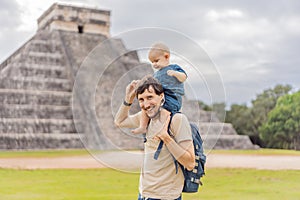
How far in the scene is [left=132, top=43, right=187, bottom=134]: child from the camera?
3279 millimetres

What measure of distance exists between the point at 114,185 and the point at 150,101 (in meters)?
7.40

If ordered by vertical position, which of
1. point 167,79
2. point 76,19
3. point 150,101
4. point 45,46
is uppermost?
point 76,19

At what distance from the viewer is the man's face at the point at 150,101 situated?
3.17 m

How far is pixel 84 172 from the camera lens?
41.3 feet

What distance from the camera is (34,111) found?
2245cm

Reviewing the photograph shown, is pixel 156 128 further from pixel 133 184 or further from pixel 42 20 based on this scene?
pixel 42 20

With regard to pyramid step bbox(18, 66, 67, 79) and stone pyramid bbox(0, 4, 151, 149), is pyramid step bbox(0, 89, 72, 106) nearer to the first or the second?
stone pyramid bbox(0, 4, 151, 149)

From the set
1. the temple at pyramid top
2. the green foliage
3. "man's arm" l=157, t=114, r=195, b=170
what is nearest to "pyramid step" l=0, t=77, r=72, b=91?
the temple at pyramid top

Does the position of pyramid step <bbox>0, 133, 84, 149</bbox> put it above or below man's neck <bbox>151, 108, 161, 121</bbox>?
below

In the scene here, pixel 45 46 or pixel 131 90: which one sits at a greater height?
pixel 45 46

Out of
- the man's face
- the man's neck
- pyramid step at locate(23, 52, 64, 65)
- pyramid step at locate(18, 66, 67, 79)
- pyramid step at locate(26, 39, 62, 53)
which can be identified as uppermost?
pyramid step at locate(26, 39, 62, 53)

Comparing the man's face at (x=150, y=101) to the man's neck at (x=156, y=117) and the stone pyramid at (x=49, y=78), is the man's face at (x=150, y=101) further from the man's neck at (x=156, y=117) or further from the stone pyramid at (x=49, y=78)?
the stone pyramid at (x=49, y=78)

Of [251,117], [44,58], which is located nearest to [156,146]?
[44,58]

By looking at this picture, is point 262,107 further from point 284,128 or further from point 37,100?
point 37,100
